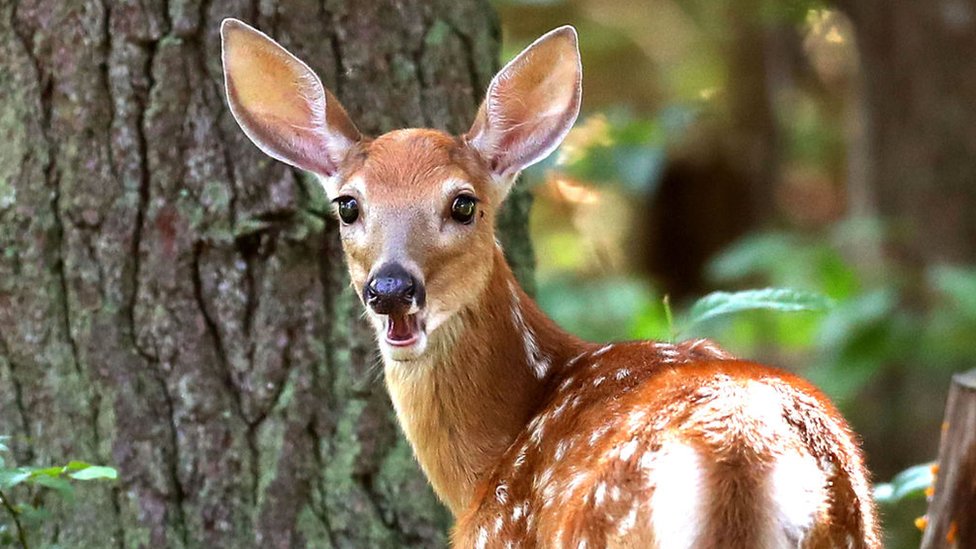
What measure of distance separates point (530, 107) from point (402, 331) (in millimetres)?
868

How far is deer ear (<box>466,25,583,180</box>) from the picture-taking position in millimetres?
4660

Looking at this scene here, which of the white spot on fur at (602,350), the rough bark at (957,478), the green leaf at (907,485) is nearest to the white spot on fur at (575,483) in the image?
the white spot on fur at (602,350)

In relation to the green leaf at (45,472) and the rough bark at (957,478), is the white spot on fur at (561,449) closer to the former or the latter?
the green leaf at (45,472)

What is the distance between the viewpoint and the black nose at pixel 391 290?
13.7 feet

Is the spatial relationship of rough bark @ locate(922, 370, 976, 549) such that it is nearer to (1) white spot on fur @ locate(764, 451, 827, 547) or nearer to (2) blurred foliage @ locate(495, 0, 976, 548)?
(2) blurred foliage @ locate(495, 0, 976, 548)

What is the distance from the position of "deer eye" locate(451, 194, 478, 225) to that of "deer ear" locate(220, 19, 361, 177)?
0.44m

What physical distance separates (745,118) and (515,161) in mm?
9037

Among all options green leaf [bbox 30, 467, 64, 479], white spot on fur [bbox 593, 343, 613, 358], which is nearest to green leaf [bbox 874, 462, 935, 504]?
white spot on fur [bbox 593, 343, 613, 358]

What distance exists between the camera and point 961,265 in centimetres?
999

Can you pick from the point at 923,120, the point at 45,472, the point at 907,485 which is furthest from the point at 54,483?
the point at 923,120

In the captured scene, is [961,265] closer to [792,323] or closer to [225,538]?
[792,323]

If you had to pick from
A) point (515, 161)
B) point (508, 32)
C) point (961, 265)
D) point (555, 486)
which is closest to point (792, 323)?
point (961, 265)

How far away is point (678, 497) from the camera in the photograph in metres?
3.34

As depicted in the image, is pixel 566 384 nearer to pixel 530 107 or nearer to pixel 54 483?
pixel 530 107
